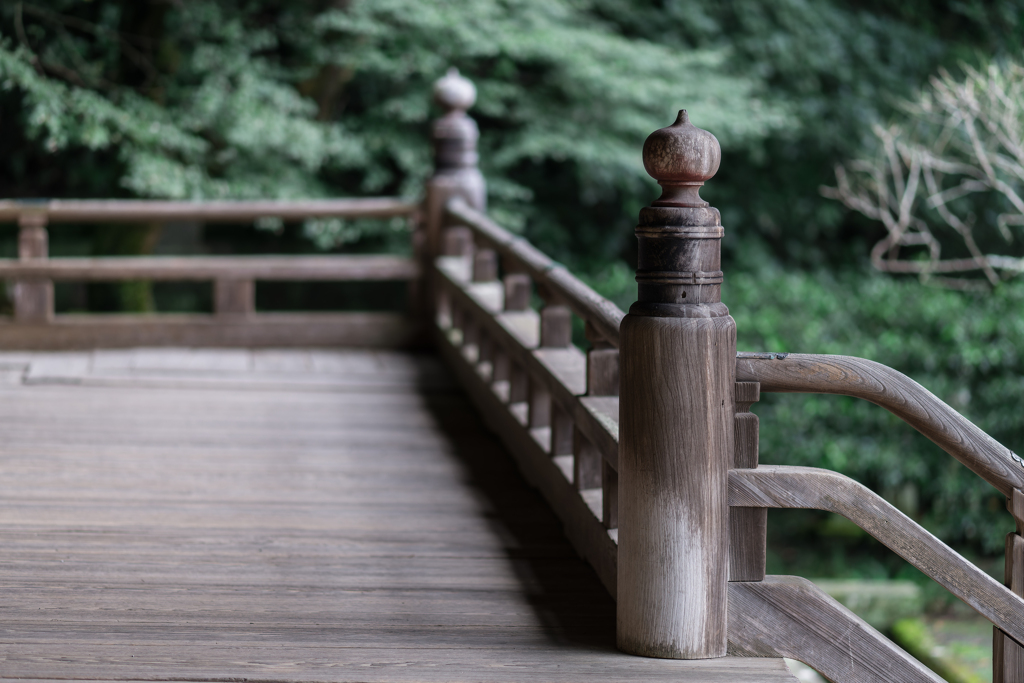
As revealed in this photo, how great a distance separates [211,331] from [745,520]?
4.28 meters

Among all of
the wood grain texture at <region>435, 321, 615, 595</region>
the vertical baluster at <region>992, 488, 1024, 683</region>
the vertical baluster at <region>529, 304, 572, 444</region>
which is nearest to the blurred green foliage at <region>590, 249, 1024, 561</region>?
the wood grain texture at <region>435, 321, 615, 595</region>

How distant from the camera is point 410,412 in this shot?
4652 mm

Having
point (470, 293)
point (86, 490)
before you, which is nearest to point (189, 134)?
point (470, 293)

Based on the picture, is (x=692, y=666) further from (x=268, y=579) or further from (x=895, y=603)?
(x=895, y=603)

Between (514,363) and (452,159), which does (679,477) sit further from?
(452,159)

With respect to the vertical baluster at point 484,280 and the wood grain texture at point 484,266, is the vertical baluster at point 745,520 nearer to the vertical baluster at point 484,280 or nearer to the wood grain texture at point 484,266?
the vertical baluster at point 484,280

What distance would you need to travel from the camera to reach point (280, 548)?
114 inches

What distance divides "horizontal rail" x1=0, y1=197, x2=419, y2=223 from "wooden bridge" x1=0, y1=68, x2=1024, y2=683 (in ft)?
3.84

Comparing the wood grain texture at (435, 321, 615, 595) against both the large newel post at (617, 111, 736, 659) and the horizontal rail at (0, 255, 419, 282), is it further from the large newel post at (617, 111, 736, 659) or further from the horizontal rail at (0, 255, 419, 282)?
the horizontal rail at (0, 255, 419, 282)

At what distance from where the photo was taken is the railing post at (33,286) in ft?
18.2

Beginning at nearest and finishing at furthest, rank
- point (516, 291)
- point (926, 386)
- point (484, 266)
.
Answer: point (516, 291)
point (484, 266)
point (926, 386)

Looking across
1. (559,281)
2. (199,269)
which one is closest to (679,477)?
(559,281)

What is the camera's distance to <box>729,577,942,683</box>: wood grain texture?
218 cm

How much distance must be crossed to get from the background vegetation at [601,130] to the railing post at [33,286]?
0.85 m
